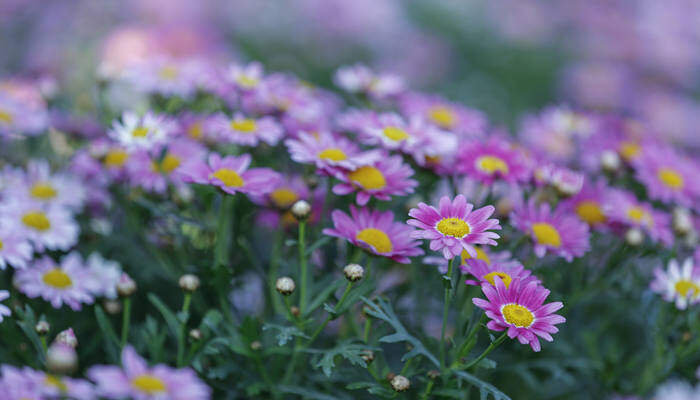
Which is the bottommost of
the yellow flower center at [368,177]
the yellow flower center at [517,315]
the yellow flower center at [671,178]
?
the yellow flower center at [517,315]

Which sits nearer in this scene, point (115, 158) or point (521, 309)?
point (521, 309)

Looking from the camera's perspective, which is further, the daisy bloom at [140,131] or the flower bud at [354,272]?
the daisy bloom at [140,131]

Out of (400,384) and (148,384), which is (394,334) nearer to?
(400,384)

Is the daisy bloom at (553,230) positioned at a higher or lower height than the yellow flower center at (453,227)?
higher

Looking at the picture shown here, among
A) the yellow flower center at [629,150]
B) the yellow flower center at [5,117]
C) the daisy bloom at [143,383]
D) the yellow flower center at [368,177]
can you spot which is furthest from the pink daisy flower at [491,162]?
the yellow flower center at [5,117]

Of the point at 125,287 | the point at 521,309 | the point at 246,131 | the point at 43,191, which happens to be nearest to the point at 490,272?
the point at 521,309

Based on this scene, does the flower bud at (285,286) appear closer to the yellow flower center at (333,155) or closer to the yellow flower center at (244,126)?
the yellow flower center at (333,155)
